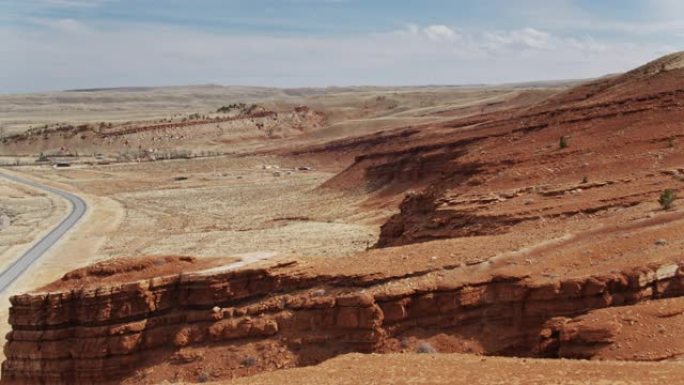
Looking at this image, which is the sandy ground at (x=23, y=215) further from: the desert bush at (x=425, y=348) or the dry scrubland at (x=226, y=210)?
the desert bush at (x=425, y=348)

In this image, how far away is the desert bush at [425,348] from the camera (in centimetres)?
1521

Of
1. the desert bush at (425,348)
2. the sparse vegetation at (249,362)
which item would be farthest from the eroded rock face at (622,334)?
the sparse vegetation at (249,362)

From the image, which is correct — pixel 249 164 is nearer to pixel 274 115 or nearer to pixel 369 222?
pixel 274 115

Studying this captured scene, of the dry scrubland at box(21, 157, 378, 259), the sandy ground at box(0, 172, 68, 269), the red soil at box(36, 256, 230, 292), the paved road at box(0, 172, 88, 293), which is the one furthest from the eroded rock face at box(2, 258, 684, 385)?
the sandy ground at box(0, 172, 68, 269)

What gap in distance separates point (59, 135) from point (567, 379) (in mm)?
121293

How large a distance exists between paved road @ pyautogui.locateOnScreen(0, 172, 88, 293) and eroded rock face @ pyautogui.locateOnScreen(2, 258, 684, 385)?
849 inches

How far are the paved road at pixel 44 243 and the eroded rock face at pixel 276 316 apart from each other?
21.6 meters

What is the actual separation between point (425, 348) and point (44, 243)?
38510mm

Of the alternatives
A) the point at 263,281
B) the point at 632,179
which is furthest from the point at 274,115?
the point at 263,281

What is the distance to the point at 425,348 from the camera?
15.3 meters

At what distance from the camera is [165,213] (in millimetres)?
60094

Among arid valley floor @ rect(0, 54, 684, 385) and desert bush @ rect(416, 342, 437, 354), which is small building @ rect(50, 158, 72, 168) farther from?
desert bush @ rect(416, 342, 437, 354)

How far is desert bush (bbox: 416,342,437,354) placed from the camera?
1521 centimetres

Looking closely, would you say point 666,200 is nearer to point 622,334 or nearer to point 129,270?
point 622,334
